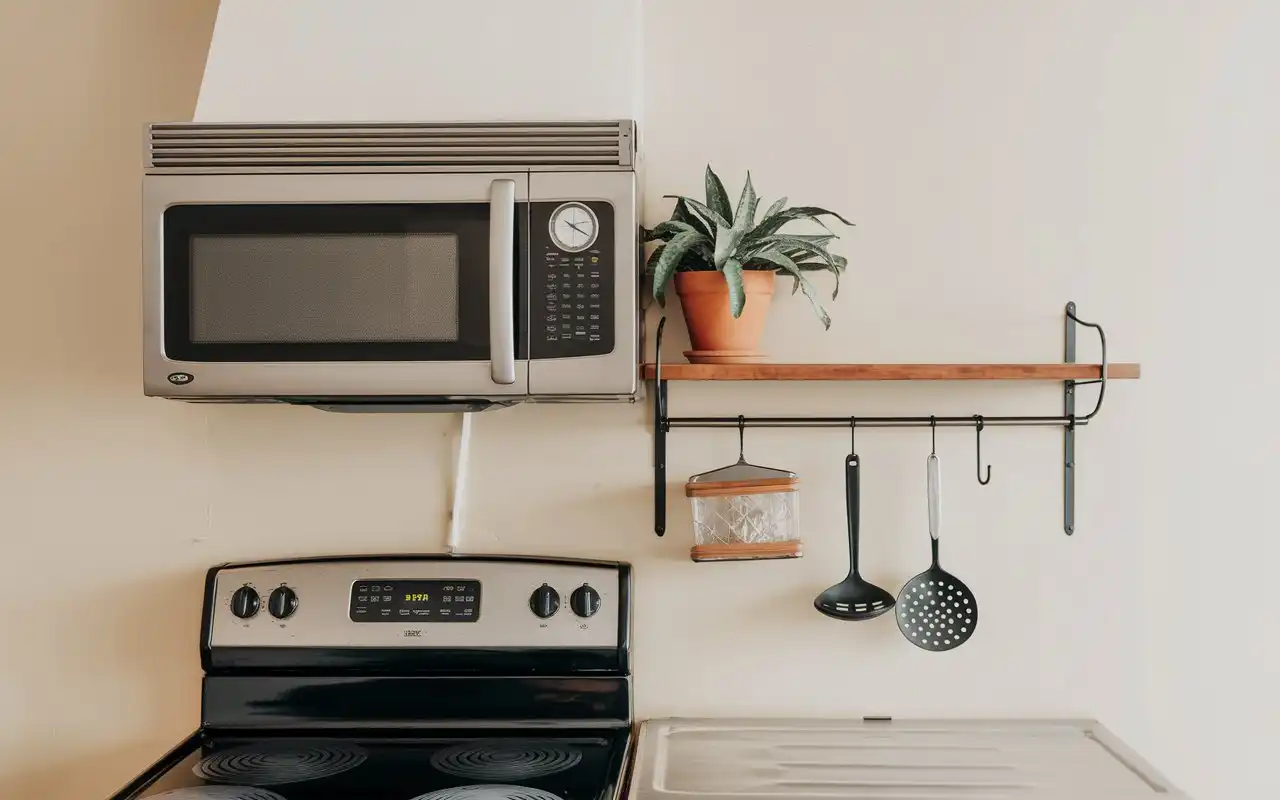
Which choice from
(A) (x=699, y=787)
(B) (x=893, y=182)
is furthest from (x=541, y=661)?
(B) (x=893, y=182)

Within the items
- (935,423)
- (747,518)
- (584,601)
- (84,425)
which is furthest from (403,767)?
(935,423)

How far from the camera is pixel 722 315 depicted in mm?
1437

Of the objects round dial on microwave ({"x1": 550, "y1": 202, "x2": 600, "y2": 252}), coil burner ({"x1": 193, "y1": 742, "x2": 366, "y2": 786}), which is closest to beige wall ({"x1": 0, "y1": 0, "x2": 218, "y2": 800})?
coil burner ({"x1": 193, "y1": 742, "x2": 366, "y2": 786})

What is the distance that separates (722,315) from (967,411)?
1.50ft

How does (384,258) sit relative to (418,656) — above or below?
above

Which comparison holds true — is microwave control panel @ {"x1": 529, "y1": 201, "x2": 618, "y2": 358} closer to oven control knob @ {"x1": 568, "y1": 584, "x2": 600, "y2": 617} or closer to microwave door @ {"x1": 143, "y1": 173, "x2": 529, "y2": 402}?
microwave door @ {"x1": 143, "y1": 173, "x2": 529, "y2": 402}

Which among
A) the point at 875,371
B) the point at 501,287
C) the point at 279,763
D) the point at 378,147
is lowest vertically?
the point at 279,763

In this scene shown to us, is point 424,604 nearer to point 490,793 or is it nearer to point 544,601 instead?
point 544,601

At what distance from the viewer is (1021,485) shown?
156cm

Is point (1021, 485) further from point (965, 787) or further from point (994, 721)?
point (965, 787)

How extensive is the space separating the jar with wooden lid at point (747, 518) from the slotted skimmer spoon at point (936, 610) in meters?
0.23

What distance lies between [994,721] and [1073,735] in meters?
0.12

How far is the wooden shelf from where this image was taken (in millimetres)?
1391

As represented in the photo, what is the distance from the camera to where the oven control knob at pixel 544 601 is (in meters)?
1.49
